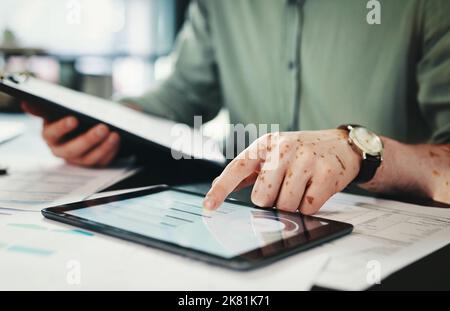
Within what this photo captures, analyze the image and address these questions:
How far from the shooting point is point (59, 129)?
761mm

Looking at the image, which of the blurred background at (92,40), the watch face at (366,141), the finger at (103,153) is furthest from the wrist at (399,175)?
the blurred background at (92,40)

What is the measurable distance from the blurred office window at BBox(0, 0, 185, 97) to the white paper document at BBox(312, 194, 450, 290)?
122cm

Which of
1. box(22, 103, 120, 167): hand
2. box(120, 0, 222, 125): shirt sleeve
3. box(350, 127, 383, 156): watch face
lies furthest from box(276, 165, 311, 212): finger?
box(120, 0, 222, 125): shirt sleeve

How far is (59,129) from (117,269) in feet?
1.50

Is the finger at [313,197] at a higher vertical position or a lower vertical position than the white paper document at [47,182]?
higher

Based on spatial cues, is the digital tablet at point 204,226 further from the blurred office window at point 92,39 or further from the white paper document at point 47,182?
the blurred office window at point 92,39

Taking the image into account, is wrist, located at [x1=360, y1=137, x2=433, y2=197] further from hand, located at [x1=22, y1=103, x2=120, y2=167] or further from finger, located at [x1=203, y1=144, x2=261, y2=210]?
hand, located at [x1=22, y1=103, x2=120, y2=167]

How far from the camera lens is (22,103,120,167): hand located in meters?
0.76

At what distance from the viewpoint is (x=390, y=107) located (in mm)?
899

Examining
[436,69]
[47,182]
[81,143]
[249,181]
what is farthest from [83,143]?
[436,69]

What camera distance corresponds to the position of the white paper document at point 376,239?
36cm

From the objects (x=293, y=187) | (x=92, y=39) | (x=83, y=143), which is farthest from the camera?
(x=92, y=39)

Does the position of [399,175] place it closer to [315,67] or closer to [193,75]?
[315,67]
